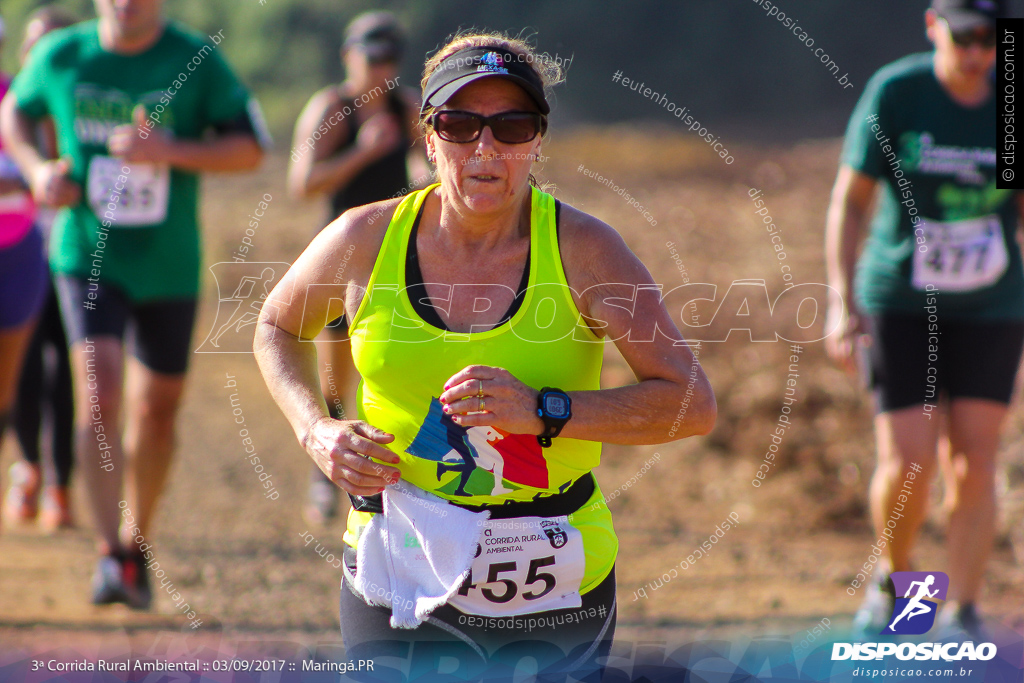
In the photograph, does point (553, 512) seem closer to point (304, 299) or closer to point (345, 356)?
point (304, 299)

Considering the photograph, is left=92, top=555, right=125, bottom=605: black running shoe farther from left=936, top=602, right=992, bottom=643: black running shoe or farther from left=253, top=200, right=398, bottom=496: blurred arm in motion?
left=936, top=602, right=992, bottom=643: black running shoe

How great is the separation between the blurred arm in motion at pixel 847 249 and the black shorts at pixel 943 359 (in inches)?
4.7

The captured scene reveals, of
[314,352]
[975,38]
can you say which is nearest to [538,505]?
[314,352]

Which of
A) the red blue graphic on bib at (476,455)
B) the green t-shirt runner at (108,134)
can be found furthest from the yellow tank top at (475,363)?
the green t-shirt runner at (108,134)

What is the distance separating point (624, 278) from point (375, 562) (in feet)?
2.95

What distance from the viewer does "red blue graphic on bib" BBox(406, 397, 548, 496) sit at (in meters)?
2.36

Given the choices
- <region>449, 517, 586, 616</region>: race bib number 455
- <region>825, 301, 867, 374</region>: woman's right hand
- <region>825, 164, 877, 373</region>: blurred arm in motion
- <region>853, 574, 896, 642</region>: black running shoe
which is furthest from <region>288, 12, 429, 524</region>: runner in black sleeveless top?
<region>449, 517, 586, 616</region>: race bib number 455

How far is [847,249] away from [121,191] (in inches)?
119

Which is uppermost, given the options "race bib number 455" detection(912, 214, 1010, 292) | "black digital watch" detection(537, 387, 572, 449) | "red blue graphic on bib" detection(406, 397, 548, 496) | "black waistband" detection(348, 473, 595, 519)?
"race bib number 455" detection(912, 214, 1010, 292)

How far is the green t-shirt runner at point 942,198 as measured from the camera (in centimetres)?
391

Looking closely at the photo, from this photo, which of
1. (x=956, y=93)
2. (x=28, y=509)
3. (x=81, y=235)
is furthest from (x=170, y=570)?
(x=956, y=93)

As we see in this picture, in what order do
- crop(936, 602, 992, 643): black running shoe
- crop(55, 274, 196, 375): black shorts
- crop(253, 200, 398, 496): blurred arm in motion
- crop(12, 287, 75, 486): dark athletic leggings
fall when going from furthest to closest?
crop(12, 287, 75, 486): dark athletic leggings, crop(55, 274, 196, 375): black shorts, crop(936, 602, 992, 643): black running shoe, crop(253, 200, 398, 496): blurred arm in motion

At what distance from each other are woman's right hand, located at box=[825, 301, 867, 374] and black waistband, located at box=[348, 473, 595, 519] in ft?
6.56

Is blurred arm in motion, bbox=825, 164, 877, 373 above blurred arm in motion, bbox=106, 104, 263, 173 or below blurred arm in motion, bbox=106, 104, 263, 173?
below
